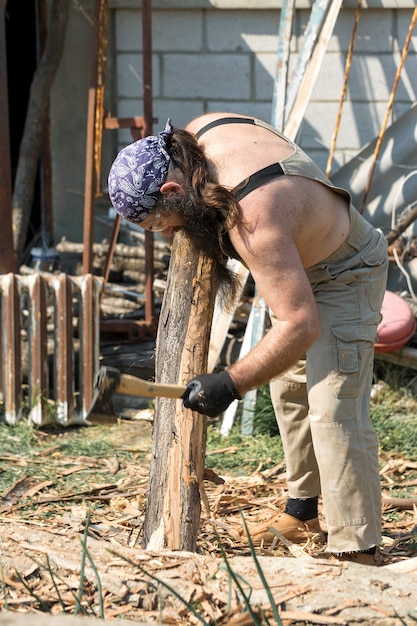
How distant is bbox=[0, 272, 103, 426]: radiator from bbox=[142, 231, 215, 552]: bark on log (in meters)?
2.43

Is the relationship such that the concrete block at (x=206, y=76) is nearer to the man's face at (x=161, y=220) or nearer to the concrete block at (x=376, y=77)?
the concrete block at (x=376, y=77)

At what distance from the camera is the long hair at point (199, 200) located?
324cm

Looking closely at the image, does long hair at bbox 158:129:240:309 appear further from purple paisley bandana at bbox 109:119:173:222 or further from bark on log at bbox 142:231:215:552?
bark on log at bbox 142:231:215:552

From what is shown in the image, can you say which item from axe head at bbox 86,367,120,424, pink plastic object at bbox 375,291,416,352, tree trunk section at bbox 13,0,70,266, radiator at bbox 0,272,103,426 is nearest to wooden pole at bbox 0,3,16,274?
radiator at bbox 0,272,103,426

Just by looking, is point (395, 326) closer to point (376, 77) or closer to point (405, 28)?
point (376, 77)

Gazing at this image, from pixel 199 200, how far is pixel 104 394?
2.57 ft

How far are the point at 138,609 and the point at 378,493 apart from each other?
122cm

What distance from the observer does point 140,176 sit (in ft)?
11.0

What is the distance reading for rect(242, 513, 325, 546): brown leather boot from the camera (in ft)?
13.7

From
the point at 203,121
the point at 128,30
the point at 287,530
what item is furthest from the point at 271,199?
the point at 128,30

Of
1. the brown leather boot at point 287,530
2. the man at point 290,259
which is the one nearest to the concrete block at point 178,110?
the man at point 290,259

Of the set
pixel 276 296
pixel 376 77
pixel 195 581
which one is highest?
pixel 376 77

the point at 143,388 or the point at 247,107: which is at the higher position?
the point at 247,107

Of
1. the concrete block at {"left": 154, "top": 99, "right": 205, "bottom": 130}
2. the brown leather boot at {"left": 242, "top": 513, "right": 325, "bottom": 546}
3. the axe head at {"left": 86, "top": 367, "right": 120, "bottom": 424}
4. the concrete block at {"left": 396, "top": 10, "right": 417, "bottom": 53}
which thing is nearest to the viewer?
the axe head at {"left": 86, "top": 367, "right": 120, "bottom": 424}
